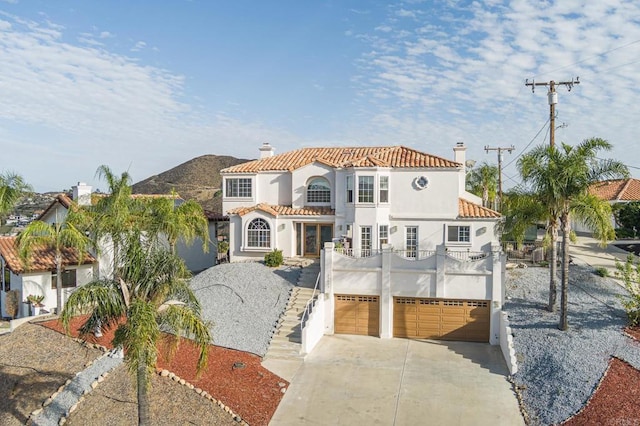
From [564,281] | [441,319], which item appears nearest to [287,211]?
[441,319]

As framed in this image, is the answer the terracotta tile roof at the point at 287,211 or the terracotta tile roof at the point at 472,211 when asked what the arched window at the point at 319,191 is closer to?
the terracotta tile roof at the point at 287,211

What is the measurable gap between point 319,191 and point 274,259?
16.7 feet

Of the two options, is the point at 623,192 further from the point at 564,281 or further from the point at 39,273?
the point at 39,273

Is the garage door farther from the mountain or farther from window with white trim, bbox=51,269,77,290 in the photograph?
the mountain

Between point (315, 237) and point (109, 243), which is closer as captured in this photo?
point (109, 243)

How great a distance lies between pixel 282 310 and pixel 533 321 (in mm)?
10216

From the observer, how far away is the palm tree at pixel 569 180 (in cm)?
1786

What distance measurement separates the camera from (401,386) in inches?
643

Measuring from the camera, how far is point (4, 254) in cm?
2397

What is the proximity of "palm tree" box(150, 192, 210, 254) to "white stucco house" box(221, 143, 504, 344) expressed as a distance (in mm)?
3546

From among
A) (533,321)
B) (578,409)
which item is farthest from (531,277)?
(578,409)

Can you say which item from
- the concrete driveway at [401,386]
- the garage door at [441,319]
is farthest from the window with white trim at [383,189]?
the concrete driveway at [401,386]

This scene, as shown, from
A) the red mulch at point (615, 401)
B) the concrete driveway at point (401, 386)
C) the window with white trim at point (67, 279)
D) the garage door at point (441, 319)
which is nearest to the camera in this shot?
the red mulch at point (615, 401)

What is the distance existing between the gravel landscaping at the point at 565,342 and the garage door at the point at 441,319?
54.3 inches
